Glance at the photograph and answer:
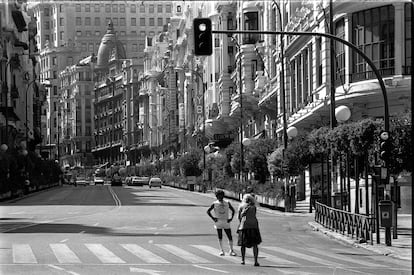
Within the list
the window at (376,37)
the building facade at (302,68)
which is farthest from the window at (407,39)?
the window at (376,37)

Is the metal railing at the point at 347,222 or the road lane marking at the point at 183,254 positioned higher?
the metal railing at the point at 347,222

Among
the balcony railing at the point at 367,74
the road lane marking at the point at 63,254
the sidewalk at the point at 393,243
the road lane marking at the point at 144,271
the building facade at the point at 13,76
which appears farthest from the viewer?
the building facade at the point at 13,76

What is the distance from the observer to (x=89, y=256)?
22.9 m

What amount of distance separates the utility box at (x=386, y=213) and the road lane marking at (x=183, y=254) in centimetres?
558

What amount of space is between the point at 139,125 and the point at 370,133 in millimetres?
165188

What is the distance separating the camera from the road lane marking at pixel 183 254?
22.0m

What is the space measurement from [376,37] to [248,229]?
88.6 feet

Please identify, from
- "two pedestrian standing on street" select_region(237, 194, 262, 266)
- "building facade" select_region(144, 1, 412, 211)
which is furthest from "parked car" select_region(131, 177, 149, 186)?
"two pedestrian standing on street" select_region(237, 194, 262, 266)

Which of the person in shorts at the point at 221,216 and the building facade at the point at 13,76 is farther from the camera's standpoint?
the building facade at the point at 13,76

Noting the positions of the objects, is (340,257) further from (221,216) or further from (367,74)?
(367,74)

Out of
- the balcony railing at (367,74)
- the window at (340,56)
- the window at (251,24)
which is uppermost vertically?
the window at (251,24)

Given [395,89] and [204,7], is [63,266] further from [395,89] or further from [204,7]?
[204,7]

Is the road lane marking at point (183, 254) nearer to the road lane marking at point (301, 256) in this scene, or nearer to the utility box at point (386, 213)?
the road lane marking at point (301, 256)

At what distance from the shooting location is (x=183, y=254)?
23688 mm
